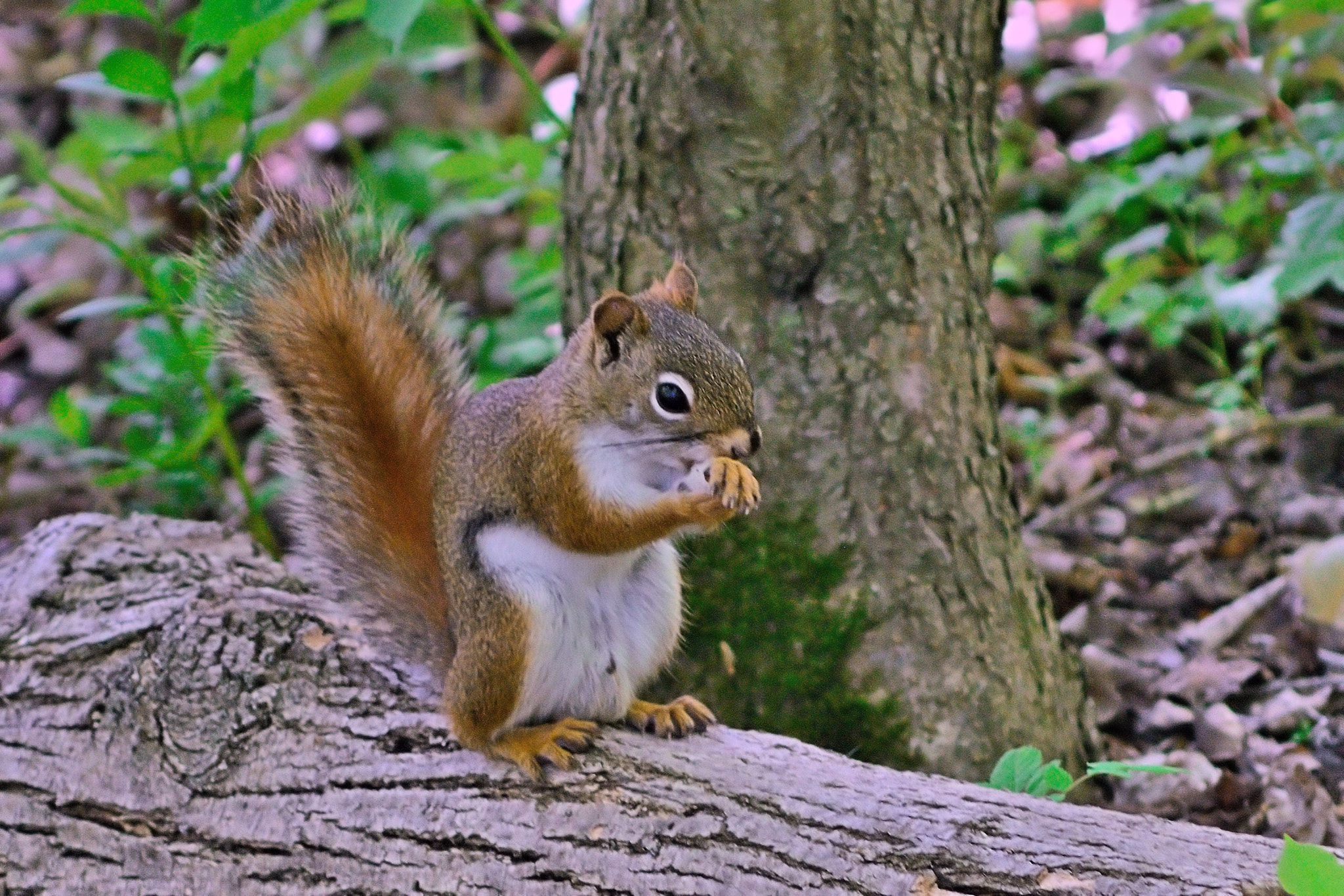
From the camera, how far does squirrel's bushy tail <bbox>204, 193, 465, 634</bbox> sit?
69.8 inches

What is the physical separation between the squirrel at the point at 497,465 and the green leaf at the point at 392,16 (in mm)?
323

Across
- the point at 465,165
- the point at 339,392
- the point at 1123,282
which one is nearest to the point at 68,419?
the point at 465,165

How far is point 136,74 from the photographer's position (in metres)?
1.96

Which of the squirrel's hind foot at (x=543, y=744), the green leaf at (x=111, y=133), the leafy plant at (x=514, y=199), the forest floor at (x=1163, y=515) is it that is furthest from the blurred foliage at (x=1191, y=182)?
the green leaf at (x=111, y=133)

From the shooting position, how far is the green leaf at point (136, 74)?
6.40 feet

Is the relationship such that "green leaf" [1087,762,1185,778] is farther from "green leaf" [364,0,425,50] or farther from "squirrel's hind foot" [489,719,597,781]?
"green leaf" [364,0,425,50]

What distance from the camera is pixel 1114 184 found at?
269 cm

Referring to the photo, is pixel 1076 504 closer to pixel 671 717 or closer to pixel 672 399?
pixel 671 717

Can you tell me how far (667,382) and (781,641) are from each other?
0.57 m

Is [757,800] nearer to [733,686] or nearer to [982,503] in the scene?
[733,686]

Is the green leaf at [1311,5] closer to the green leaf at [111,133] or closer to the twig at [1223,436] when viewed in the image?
the twig at [1223,436]

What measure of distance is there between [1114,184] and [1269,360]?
0.73 metres

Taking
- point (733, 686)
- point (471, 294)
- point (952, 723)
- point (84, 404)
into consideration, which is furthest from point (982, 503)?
point (471, 294)

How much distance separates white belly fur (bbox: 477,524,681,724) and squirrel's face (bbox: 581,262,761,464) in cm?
18
